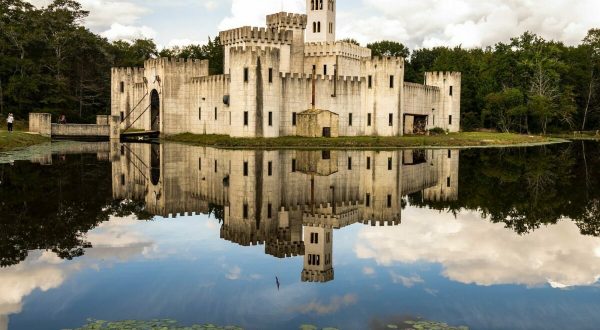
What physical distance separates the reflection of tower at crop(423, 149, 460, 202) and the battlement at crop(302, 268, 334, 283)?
13.0 meters

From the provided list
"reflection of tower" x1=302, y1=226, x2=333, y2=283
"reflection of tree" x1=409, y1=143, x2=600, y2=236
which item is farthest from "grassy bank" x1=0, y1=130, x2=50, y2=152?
"reflection of tower" x1=302, y1=226, x2=333, y2=283

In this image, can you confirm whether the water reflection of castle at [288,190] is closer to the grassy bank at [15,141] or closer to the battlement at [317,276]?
the battlement at [317,276]

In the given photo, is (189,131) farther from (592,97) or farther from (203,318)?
(592,97)

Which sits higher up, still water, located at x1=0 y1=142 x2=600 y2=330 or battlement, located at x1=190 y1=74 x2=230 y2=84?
battlement, located at x1=190 y1=74 x2=230 y2=84

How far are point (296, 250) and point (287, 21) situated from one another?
202ft

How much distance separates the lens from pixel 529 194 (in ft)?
85.7

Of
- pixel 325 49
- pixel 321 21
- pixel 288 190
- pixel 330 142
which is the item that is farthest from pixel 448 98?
pixel 288 190

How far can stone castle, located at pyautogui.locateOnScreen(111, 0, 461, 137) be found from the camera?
194ft

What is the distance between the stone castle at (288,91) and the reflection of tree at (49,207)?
91.6 ft

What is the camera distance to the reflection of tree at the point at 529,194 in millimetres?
20469

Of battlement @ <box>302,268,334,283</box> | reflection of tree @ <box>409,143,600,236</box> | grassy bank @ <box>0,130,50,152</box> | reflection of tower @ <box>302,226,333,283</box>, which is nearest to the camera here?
battlement @ <box>302,268,334,283</box>

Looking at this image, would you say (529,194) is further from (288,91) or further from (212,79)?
(212,79)

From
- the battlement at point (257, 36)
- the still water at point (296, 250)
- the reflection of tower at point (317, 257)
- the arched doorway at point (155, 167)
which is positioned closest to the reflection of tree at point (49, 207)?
the still water at point (296, 250)

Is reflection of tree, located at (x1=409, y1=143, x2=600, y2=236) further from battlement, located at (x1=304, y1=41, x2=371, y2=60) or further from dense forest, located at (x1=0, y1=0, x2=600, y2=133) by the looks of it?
dense forest, located at (x1=0, y1=0, x2=600, y2=133)
